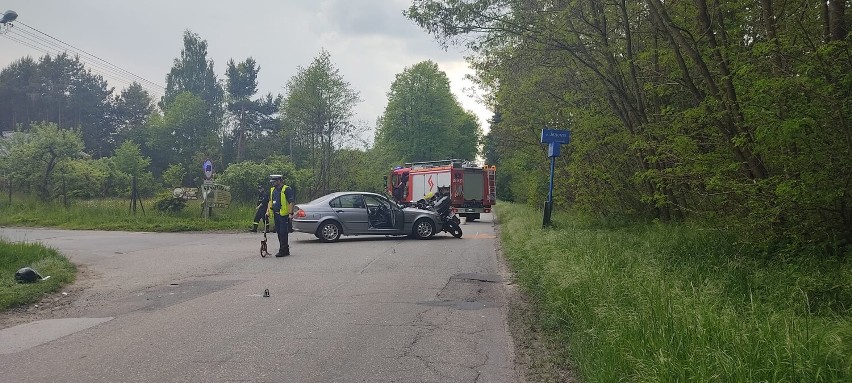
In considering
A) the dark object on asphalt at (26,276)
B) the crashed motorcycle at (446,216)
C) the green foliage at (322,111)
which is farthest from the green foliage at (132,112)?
the dark object on asphalt at (26,276)

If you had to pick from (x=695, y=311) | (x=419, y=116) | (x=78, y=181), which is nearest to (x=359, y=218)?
(x=695, y=311)

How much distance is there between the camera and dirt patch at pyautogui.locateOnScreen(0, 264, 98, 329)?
798 centimetres

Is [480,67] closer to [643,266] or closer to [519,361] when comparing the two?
[643,266]

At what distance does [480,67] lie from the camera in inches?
834

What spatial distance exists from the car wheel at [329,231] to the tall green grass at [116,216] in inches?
244

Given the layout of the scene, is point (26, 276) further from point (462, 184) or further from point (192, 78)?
point (192, 78)

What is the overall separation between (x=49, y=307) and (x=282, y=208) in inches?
234

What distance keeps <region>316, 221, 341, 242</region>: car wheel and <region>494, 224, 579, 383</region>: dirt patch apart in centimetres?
917

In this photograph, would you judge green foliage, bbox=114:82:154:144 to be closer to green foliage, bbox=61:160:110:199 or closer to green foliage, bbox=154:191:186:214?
green foliage, bbox=61:160:110:199

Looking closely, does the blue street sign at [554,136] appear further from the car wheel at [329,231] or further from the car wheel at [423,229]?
the car wheel at [329,231]

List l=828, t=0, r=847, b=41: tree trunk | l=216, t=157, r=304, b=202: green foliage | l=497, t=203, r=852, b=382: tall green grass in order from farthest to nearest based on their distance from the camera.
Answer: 1. l=216, t=157, r=304, b=202: green foliage
2. l=828, t=0, r=847, b=41: tree trunk
3. l=497, t=203, r=852, b=382: tall green grass

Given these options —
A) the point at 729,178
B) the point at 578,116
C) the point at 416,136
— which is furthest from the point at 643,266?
the point at 416,136

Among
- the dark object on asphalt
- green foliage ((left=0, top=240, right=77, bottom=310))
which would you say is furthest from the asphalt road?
the dark object on asphalt

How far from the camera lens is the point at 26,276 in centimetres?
1011
